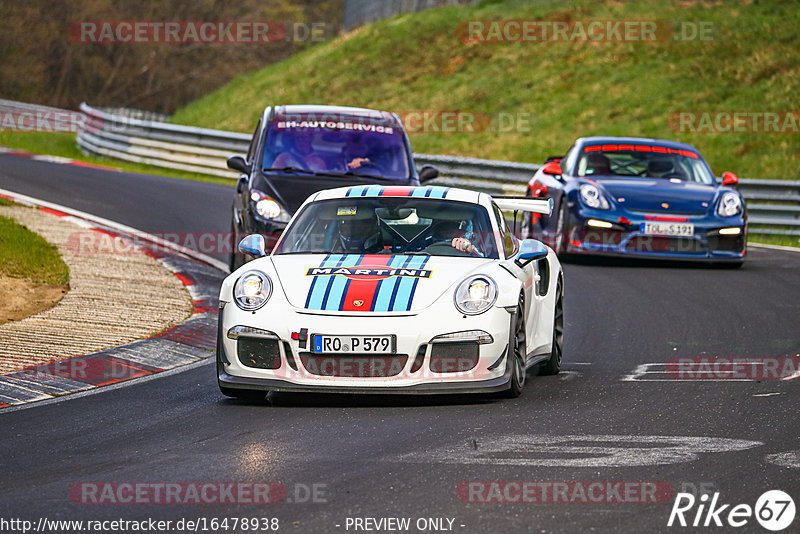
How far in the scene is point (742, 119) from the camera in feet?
93.7

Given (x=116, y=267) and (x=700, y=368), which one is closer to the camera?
(x=700, y=368)

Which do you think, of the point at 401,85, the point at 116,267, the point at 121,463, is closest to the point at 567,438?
the point at 121,463

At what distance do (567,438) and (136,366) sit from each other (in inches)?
137

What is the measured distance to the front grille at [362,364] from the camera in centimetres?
716

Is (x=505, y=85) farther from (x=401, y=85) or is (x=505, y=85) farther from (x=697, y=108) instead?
(x=697, y=108)

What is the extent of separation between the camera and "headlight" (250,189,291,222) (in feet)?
39.6

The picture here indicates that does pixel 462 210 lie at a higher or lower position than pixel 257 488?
higher

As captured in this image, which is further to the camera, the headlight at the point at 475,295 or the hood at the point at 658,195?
the hood at the point at 658,195

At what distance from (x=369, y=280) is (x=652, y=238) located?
24.5 ft

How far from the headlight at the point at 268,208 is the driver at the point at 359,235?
363 cm

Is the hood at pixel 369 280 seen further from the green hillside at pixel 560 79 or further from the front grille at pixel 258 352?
the green hillside at pixel 560 79

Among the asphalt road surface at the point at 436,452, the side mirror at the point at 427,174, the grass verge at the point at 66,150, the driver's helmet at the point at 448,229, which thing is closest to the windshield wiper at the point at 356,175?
the side mirror at the point at 427,174

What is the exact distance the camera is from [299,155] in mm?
13266

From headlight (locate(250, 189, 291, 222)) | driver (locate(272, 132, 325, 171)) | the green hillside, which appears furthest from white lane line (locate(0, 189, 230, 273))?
the green hillside
